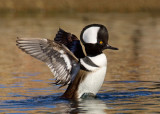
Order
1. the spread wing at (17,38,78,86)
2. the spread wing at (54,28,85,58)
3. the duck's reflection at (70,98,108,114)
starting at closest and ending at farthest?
the duck's reflection at (70,98,108,114)
the spread wing at (17,38,78,86)
the spread wing at (54,28,85,58)

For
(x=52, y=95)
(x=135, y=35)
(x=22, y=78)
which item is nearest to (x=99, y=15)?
(x=135, y=35)

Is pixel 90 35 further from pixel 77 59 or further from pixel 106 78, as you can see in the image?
pixel 106 78

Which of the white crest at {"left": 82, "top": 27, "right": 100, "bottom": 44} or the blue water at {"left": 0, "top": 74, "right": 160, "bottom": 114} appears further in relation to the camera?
the white crest at {"left": 82, "top": 27, "right": 100, "bottom": 44}

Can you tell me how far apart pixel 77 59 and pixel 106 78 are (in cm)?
263

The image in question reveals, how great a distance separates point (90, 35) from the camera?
9852 millimetres

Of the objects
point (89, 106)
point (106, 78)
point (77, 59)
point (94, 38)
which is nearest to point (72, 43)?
point (77, 59)

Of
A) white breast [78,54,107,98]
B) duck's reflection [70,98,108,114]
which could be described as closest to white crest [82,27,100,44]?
white breast [78,54,107,98]

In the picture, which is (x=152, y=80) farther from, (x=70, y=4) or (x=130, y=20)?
(x=70, y=4)

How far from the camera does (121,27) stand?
77.7ft

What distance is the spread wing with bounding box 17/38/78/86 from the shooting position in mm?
9734

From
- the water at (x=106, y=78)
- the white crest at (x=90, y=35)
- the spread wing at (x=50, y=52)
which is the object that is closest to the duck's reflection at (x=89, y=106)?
the water at (x=106, y=78)

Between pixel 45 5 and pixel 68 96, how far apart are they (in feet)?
59.5

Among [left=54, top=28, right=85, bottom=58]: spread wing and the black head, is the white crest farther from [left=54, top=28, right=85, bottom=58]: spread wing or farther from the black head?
[left=54, top=28, right=85, bottom=58]: spread wing

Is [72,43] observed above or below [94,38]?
below
